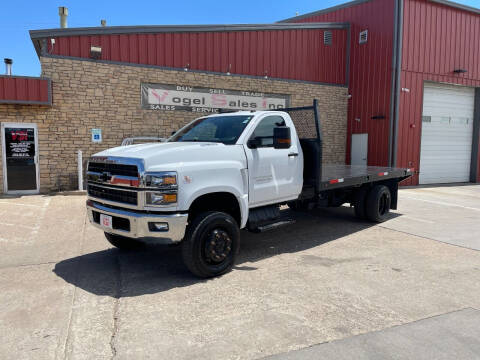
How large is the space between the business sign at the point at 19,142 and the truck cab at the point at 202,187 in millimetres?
7788

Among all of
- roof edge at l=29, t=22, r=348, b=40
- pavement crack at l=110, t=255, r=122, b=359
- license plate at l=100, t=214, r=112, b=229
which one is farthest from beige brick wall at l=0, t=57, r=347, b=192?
license plate at l=100, t=214, r=112, b=229

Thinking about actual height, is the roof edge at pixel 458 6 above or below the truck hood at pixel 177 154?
above

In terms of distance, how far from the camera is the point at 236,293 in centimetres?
428

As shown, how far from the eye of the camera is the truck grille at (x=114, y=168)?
4426 millimetres

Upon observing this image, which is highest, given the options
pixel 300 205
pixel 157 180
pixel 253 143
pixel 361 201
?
pixel 253 143

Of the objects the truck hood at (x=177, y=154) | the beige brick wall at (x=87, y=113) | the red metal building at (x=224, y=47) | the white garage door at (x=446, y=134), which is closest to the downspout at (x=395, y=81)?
the white garage door at (x=446, y=134)

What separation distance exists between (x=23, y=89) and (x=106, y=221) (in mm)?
8687

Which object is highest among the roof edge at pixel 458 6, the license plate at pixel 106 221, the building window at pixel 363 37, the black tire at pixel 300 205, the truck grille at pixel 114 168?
the roof edge at pixel 458 6

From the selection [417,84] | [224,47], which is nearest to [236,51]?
[224,47]

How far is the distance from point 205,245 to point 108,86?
9.85 metres

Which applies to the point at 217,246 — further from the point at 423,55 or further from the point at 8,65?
the point at 423,55

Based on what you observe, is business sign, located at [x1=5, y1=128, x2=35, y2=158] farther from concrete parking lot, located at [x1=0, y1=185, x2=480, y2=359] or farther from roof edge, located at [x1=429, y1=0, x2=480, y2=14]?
roof edge, located at [x1=429, y1=0, x2=480, y2=14]

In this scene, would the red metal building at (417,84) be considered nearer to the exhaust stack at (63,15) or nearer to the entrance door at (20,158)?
the exhaust stack at (63,15)

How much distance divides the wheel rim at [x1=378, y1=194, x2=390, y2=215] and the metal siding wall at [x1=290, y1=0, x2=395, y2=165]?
319 inches
